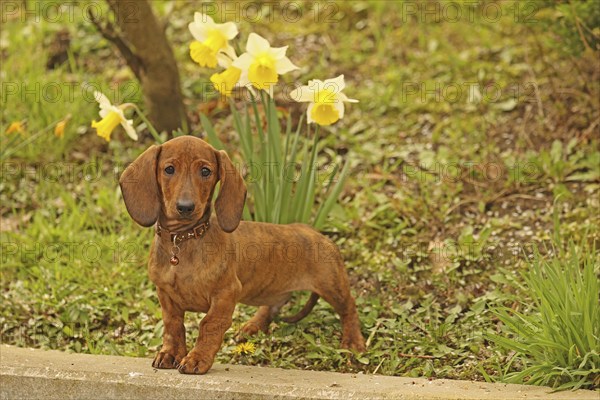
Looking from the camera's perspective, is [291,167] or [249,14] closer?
[291,167]

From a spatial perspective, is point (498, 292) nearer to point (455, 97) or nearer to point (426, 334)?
point (426, 334)

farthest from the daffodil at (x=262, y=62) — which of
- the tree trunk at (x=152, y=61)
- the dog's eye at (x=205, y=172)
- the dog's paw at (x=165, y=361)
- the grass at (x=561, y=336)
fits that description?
the tree trunk at (x=152, y=61)

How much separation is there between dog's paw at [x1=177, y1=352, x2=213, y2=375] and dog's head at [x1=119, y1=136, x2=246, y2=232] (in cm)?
47

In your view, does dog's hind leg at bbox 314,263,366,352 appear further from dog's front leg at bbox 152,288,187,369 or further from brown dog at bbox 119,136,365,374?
dog's front leg at bbox 152,288,187,369

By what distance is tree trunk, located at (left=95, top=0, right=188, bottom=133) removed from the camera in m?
5.79

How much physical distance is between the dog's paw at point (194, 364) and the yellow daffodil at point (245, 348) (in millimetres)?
510

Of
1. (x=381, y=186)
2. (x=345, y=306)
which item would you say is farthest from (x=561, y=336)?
(x=381, y=186)

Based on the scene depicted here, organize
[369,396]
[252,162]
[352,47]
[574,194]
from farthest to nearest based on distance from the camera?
[352,47] < [574,194] < [252,162] < [369,396]

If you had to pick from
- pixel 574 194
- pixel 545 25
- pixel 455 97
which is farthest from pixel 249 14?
pixel 574 194

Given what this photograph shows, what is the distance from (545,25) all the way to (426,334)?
2022mm

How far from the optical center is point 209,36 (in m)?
4.57

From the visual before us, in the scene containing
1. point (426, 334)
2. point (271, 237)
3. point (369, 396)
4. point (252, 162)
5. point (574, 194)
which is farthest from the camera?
point (574, 194)

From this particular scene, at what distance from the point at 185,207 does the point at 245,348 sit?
3.12 feet

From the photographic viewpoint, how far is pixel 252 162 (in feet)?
16.0
